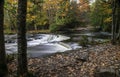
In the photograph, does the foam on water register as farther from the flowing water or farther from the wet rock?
the wet rock

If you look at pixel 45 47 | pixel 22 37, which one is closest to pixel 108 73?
pixel 22 37

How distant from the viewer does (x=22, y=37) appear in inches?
290

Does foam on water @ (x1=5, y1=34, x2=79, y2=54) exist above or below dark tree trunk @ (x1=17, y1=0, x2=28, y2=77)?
below

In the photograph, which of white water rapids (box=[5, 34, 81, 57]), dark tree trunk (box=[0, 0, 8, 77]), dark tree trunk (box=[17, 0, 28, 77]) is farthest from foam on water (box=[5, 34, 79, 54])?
dark tree trunk (box=[17, 0, 28, 77])

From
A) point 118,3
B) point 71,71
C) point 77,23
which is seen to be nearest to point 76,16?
point 77,23

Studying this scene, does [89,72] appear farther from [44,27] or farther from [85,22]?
[85,22]

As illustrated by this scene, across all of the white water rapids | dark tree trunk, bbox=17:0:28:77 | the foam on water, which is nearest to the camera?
dark tree trunk, bbox=17:0:28:77

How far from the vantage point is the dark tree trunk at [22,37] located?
7183 mm

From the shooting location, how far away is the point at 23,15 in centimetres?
723

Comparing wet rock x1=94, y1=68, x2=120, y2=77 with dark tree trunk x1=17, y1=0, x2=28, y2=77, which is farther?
dark tree trunk x1=17, y1=0, x2=28, y2=77

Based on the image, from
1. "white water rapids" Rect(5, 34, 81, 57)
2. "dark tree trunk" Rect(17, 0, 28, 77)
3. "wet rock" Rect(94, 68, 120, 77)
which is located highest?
"dark tree trunk" Rect(17, 0, 28, 77)

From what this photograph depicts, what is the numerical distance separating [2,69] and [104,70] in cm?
391

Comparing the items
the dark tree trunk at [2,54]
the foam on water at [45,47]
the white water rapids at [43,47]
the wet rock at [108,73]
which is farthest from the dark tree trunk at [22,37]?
the foam on water at [45,47]

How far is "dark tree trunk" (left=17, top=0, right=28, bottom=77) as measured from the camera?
23.6 feet
